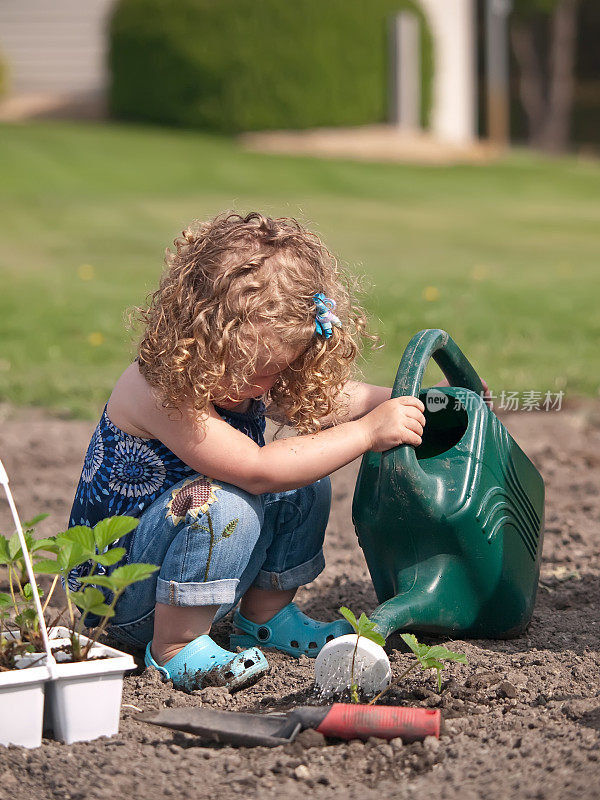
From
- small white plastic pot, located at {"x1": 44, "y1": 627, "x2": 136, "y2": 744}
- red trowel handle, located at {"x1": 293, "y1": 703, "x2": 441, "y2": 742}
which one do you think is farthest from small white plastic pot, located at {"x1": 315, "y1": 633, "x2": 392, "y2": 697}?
small white plastic pot, located at {"x1": 44, "y1": 627, "x2": 136, "y2": 744}

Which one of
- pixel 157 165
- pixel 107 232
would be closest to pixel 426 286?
pixel 107 232

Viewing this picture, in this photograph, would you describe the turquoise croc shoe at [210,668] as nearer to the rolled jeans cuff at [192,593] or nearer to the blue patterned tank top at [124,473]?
the rolled jeans cuff at [192,593]

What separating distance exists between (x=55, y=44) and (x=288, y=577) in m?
17.2

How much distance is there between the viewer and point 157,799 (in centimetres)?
158

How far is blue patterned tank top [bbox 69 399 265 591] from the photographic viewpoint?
88.1 inches

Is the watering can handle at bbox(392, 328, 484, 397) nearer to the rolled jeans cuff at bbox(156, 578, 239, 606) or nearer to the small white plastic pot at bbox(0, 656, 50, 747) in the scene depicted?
the rolled jeans cuff at bbox(156, 578, 239, 606)

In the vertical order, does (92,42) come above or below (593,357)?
above

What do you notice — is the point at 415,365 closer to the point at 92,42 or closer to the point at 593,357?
the point at 593,357

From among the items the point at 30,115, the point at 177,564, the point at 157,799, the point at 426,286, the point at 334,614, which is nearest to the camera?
the point at 157,799

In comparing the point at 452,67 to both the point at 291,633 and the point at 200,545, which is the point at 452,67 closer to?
the point at 291,633

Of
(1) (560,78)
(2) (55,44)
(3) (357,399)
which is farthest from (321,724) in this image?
(1) (560,78)

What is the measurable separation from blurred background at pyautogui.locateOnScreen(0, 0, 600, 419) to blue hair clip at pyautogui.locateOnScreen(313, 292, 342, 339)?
99.2 inches

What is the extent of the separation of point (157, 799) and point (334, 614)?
39.3 inches

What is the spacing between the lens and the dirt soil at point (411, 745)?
159 cm
